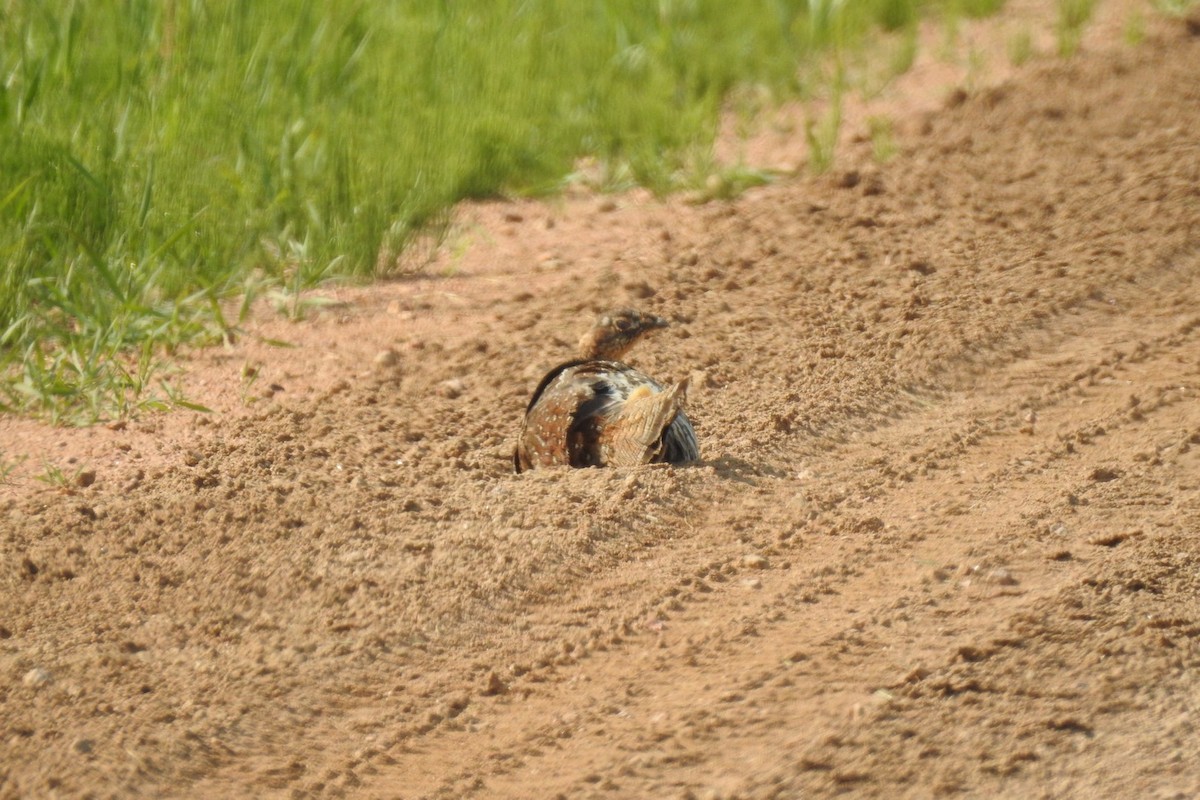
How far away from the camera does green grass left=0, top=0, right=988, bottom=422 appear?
5.05 m

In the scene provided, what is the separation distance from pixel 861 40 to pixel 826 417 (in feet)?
13.3

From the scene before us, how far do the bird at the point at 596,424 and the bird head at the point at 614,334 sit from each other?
7.7 inches

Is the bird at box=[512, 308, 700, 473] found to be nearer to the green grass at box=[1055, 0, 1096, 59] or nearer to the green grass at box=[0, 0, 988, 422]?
the green grass at box=[0, 0, 988, 422]

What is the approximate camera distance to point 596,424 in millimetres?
4297

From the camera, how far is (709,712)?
3.27 metres

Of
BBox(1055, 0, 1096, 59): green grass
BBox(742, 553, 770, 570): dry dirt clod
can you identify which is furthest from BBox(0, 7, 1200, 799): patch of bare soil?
BBox(1055, 0, 1096, 59): green grass

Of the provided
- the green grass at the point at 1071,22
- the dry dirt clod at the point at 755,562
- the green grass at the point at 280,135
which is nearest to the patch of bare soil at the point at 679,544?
the dry dirt clod at the point at 755,562

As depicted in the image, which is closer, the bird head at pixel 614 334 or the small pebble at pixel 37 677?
the small pebble at pixel 37 677

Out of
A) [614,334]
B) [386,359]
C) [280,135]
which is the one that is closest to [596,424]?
[614,334]

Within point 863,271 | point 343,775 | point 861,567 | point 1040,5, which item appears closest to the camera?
point 343,775

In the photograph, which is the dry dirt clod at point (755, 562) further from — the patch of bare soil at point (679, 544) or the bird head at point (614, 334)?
the bird head at point (614, 334)

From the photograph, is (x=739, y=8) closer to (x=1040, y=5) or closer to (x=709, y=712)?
(x=1040, y=5)

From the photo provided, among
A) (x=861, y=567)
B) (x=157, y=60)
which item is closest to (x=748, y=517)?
(x=861, y=567)

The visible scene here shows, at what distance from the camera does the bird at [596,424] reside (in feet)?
13.9
